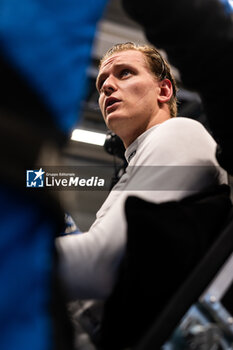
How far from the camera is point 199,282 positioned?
448 millimetres

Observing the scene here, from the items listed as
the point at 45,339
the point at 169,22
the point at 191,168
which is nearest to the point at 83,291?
the point at 45,339

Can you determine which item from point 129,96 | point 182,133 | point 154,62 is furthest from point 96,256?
point 154,62

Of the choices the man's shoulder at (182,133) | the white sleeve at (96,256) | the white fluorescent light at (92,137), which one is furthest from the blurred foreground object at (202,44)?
the white fluorescent light at (92,137)

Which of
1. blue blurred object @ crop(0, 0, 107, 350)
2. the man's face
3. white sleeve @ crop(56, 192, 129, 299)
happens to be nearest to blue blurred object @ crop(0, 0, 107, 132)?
blue blurred object @ crop(0, 0, 107, 350)

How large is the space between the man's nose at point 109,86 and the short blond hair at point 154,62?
0.08 m

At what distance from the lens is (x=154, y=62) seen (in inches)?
29.4

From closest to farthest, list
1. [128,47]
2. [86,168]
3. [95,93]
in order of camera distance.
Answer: [86,168] → [128,47] → [95,93]

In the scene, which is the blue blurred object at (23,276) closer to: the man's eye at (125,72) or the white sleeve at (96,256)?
the white sleeve at (96,256)

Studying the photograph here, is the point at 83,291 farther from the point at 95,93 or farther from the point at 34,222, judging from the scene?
the point at 95,93

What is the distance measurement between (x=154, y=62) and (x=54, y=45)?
1.51ft

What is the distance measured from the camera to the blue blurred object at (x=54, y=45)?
0.30m

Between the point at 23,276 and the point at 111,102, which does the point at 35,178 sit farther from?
the point at 111,102

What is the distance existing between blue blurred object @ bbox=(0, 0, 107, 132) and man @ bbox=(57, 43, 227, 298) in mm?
160

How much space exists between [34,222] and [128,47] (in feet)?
1.90
